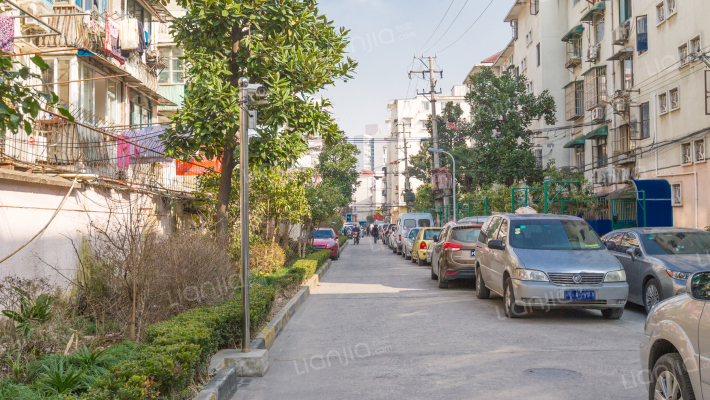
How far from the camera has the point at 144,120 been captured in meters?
19.7

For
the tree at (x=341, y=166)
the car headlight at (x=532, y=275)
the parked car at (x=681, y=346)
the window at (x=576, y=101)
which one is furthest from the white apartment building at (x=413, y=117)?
the parked car at (x=681, y=346)

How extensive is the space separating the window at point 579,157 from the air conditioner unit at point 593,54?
5.48 meters

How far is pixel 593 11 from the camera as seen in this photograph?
30.5 meters

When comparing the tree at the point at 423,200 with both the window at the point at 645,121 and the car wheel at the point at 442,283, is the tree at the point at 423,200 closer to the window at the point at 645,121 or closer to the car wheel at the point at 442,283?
the window at the point at 645,121

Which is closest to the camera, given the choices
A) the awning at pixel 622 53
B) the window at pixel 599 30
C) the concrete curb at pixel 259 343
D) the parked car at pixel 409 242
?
the concrete curb at pixel 259 343

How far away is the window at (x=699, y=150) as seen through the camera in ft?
67.0

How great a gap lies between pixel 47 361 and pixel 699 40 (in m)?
22.2

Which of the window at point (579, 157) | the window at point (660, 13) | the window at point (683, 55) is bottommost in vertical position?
the window at point (579, 157)

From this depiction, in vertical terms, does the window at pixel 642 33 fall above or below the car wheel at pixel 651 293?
above

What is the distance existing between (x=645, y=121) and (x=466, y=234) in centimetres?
1377

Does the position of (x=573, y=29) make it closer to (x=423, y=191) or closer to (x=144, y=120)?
(x=144, y=120)

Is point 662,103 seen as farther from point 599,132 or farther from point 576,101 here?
point 576,101

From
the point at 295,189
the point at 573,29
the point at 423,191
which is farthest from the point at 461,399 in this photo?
the point at 423,191

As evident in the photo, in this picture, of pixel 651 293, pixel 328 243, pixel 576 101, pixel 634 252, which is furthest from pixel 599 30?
pixel 651 293
